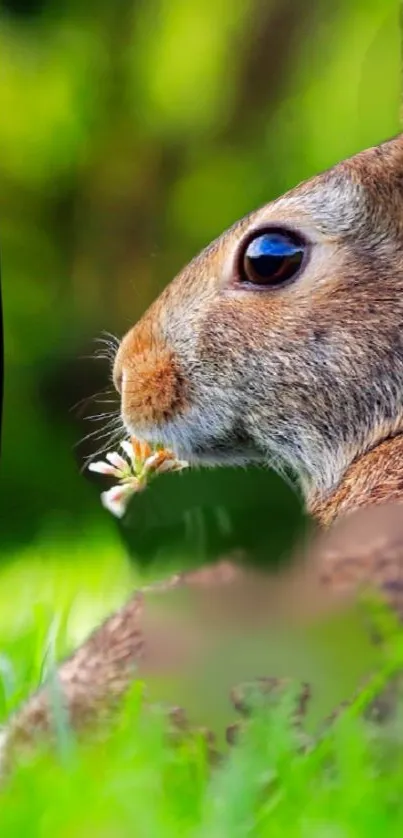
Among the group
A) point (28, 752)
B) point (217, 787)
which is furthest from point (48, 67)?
point (217, 787)

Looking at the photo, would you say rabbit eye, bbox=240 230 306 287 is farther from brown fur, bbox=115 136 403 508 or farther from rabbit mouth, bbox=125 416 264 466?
rabbit mouth, bbox=125 416 264 466

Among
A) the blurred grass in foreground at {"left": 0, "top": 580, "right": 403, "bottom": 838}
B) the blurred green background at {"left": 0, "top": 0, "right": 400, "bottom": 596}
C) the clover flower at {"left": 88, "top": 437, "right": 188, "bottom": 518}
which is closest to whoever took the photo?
the blurred grass in foreground at {"left": 0, "top": 580, "right": 403, "bottom": 838}

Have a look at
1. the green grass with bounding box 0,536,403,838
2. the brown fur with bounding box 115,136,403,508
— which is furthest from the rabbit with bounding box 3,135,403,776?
the green grass with bounding box 0,536,403,838

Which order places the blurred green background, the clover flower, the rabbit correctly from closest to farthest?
the rabbit → the clover flower → the blurred green background

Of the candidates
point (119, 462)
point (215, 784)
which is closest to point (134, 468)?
point (119, 462)

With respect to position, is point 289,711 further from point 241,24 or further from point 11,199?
point 11,199

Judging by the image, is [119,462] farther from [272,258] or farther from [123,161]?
[123,161]
